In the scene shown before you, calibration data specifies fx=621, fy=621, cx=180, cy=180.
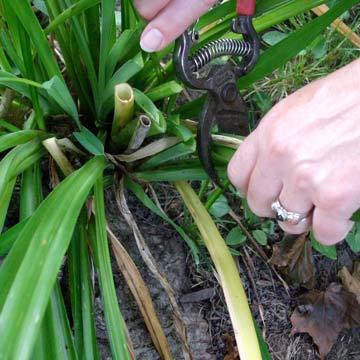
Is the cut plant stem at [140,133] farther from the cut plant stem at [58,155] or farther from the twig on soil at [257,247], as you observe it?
the twig on soil at [257,247]

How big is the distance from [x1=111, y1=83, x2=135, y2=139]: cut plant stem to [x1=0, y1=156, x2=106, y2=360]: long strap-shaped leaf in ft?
0.42

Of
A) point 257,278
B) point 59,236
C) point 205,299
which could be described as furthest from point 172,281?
point 59,236

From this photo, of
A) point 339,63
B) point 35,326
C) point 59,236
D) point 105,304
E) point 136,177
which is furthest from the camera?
point 339,63

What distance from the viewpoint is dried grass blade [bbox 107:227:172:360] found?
108cm

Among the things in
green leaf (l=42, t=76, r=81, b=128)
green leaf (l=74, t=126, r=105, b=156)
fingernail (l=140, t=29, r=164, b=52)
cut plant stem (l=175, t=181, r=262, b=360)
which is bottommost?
cut plant stem (l=175, t=181, r=262, b=360)

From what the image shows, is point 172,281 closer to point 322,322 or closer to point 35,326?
point 322,322

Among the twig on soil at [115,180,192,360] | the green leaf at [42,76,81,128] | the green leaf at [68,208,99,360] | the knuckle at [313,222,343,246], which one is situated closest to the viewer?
the knuckle at [313,222,343,246]

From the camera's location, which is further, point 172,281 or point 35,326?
point 172,281

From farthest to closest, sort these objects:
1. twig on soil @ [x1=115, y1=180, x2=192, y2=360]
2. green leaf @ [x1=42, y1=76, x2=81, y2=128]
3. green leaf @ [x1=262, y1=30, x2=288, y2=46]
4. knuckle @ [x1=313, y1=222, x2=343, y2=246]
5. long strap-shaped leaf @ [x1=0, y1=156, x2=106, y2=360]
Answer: green leaf @ [x1=262, y1=30, x2=288, y2=46]
twig on soil @ [x1=115, y1=180, x2=192, y2=360]
green leaf @ [x1=42, y1=76, x2=81, y2=128]
knuckle @ [x1=313, y1=222, x2=343, y2=246]
long strap-shaped leaf @ [x1=0, y1=156, x2=106, y2=360]

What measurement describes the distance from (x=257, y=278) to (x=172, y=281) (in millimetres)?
189

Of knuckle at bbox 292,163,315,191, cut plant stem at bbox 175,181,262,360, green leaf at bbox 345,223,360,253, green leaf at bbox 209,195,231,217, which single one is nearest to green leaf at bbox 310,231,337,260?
green leaf at bbox 345,223,360,253

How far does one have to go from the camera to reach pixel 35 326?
672 mm

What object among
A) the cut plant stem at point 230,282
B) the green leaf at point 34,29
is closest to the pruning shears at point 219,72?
the cut plant stem at point 230,282

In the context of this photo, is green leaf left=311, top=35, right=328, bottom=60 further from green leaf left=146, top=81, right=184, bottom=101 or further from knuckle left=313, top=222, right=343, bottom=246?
knuckle left=313, top=222, right=343, bottom=246
